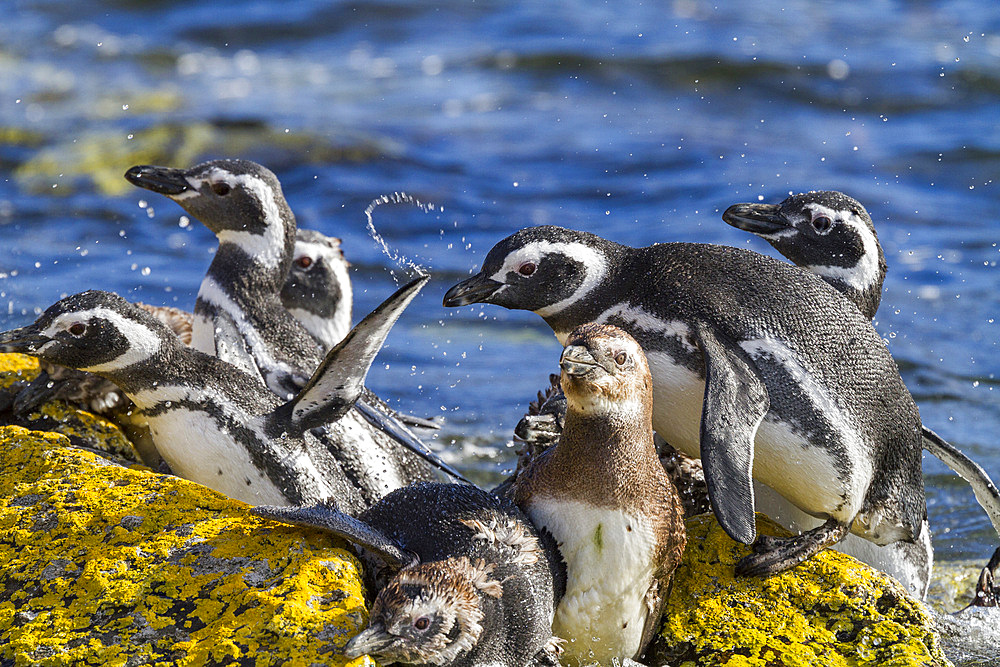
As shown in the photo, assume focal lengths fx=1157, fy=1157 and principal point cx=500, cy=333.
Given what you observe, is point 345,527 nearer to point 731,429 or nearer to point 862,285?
point 731,429

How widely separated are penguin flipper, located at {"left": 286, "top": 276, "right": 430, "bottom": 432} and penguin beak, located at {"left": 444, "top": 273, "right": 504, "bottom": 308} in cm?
33

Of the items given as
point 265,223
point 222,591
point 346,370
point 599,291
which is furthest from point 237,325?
point 222,591

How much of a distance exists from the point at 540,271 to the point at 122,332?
132 centimetres

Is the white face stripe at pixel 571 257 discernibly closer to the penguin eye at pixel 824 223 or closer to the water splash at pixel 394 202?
the penguin eye at pixel 824 223

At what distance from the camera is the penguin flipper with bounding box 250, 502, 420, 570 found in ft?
8.72

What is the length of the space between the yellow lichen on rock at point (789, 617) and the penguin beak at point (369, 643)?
885 mm

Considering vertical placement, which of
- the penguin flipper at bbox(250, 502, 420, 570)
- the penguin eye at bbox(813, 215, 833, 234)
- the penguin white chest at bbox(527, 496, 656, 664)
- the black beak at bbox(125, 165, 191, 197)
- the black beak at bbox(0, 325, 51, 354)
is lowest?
the penguin white chest at bbox(527, 496, 656, 664)

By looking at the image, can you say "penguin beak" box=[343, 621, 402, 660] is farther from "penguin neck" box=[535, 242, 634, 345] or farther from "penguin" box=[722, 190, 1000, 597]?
"penguin" box=[722, 190, 1000, 597]

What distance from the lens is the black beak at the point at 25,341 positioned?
3.56 m

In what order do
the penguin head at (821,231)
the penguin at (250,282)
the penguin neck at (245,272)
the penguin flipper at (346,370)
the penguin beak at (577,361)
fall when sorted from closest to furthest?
1. the penguin beak at (577,361)
2. the penguin flipper at (346,370)
3. the penguin head at (821,231)
4. the penguin at (250,282)
5. the penguin neck at (245,272)

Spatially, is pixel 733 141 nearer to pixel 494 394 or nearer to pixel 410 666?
pixel 494 394

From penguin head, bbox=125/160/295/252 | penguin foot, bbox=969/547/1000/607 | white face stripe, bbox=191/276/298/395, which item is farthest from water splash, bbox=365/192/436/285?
penguin foot, bbox=969/547/1000/607

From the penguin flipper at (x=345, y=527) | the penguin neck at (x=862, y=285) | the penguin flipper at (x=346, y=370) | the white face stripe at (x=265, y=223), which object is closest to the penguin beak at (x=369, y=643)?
the penguin flipper at (x=345, y=527)

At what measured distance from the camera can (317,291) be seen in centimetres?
546
